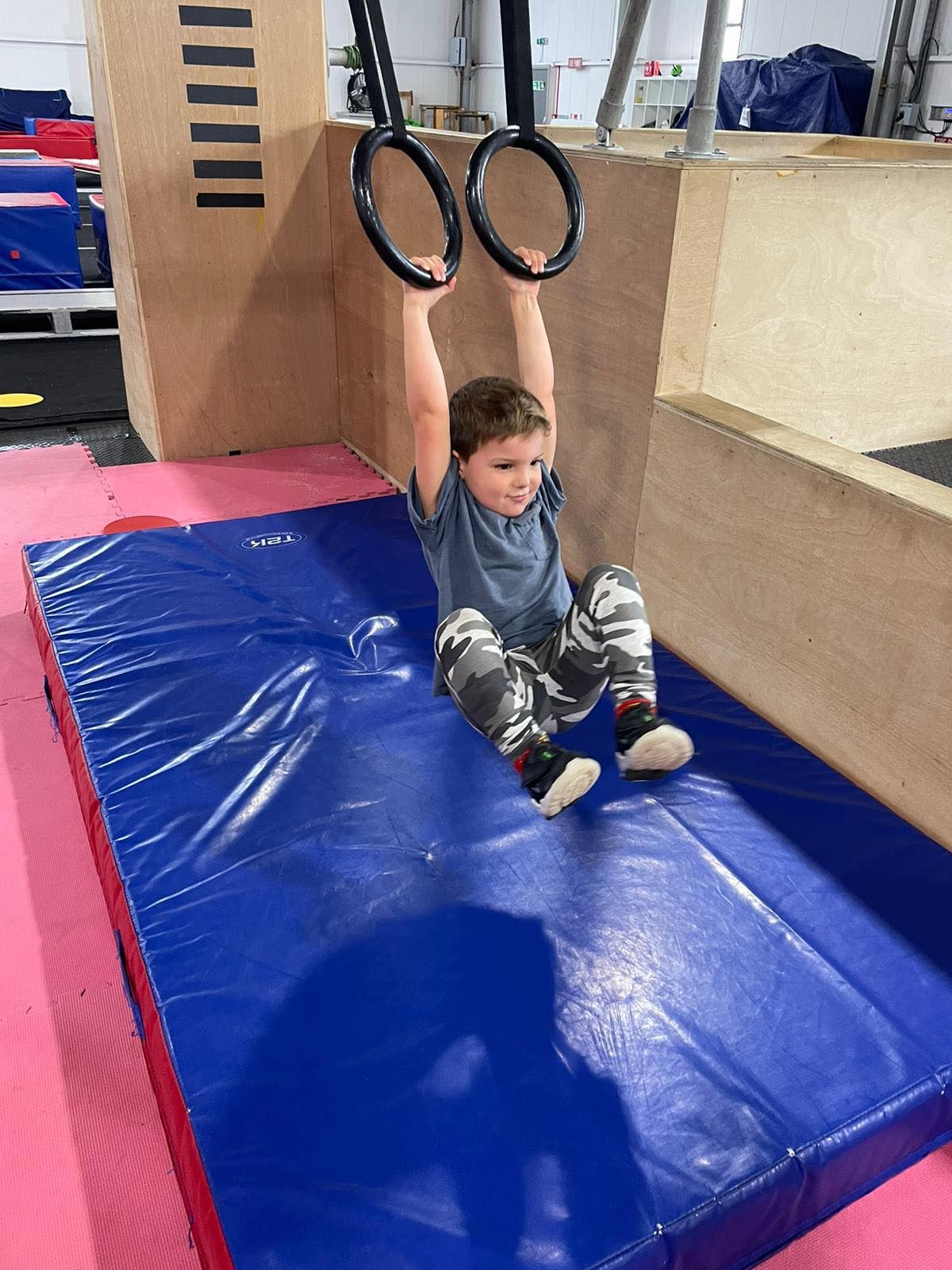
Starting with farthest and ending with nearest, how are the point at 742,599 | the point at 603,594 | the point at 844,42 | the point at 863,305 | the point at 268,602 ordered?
the point at 844,42 < the point at 268,602 < the point at 863,305 < the point at 742,599 < the point at 603,594

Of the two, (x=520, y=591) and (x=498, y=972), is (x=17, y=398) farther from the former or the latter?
(x=498, y=972)

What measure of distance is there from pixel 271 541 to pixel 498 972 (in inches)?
76.6

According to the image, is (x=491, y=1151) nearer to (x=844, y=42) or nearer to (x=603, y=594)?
(x=603, y=594)

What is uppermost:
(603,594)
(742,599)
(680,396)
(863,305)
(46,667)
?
(863,305)

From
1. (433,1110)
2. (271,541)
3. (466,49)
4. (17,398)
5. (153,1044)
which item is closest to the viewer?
(433,1110)

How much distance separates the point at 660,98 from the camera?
1138 centimetres

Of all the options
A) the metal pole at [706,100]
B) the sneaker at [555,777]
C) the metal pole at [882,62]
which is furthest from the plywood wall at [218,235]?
the metal pole at [882,62]

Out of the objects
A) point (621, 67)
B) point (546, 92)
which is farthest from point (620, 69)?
point (546, 92)

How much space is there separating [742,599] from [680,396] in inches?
20.7

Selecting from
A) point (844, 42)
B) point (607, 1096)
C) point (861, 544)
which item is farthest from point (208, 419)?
point (844, 42)

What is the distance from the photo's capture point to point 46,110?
14.0 metres

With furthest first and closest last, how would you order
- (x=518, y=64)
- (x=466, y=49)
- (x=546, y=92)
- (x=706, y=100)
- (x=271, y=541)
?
(x=466, y=49) → (x=546, y=92) → (x=271, y=541) → (x=706, y=100) → (x=518, y=64)

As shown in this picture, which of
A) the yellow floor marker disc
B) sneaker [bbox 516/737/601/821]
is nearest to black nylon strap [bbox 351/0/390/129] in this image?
sneaker [bbox 516/737/601/821]

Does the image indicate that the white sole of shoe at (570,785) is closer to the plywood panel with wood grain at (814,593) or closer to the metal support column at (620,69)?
the plywood panel with wood grain at (814,593)
